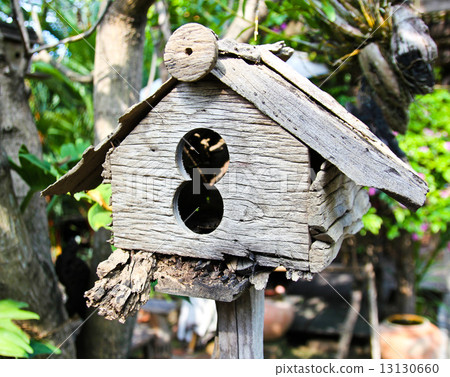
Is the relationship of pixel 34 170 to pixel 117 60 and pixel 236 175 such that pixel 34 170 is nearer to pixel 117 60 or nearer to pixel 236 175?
pixel 117 60

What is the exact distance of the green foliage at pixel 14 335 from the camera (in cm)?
179

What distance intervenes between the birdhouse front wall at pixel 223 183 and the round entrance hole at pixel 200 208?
29 centimetres

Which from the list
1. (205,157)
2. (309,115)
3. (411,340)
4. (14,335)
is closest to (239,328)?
(205,157)

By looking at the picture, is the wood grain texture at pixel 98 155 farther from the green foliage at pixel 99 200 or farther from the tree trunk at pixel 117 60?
the tree trunk at pixel 117 60

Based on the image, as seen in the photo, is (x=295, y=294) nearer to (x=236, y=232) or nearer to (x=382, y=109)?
(x=382, y=109)

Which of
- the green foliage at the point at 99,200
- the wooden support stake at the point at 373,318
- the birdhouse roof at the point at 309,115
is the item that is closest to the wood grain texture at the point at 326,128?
the birdhouse roof at the point at 309,115

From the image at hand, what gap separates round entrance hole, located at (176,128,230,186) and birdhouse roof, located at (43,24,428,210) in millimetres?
529

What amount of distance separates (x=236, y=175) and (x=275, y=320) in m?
4.08

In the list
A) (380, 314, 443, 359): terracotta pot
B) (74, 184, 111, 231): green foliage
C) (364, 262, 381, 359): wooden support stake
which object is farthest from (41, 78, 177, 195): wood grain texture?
(380, 314, 443, 359): terracotta pot

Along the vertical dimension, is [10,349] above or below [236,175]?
below

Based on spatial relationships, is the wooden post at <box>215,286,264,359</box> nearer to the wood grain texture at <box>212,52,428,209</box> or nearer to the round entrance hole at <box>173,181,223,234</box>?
the round entrance hole at <box>173,181,223,234</box>

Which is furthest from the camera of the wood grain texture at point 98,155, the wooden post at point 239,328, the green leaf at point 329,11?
the green leaf at point 329,11

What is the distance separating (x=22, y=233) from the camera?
2240mm

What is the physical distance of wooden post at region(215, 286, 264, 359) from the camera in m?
1.65
